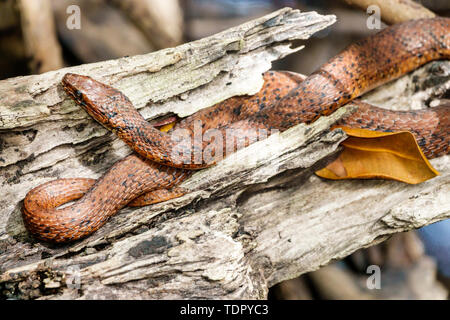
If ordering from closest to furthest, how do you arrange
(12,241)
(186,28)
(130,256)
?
(130,256)
(12,241)
(186,28)

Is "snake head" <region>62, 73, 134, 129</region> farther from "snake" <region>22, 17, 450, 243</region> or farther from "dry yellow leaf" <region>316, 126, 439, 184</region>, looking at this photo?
"dry yellow leaf" <region>316, 126, 439, 184</region>

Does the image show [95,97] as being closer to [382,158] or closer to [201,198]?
[201,198]

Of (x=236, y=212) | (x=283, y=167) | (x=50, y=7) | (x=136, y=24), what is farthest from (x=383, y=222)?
(x=50, y=7)

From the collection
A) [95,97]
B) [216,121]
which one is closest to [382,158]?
[216,121]

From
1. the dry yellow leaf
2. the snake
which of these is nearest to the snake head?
the snake

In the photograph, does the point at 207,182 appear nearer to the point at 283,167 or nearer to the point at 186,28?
the point at 283,167

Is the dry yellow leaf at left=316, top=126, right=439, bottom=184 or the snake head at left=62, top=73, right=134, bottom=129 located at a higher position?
the snake head at left=62, top=73, right=134, bottom=129
